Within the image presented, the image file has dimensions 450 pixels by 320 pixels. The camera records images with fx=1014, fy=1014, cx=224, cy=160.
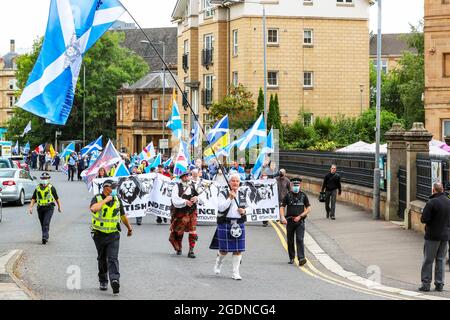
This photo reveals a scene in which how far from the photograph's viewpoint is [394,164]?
95.7 feet

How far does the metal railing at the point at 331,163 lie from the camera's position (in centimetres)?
3456

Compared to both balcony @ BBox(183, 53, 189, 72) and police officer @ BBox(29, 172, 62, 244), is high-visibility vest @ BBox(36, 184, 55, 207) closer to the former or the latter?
police officer @ BBox(29, 172, 62, 244)

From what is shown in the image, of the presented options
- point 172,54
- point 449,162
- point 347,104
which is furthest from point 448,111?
point 172,54

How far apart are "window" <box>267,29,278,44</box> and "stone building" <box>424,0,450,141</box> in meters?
15.4

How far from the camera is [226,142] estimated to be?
37219 millimetres

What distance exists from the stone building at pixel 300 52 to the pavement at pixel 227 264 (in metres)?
35.5

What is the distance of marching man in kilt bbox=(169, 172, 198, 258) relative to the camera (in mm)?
20297

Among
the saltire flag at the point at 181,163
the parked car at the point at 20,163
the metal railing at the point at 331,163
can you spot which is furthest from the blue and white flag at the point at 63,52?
the parked car at the point at 20,163

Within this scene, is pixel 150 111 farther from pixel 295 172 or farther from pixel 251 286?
pixel 251 286

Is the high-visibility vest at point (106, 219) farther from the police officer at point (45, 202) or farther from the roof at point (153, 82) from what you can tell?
the roof at point (153, 82)

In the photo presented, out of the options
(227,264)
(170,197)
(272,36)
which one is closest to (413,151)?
(170,197)

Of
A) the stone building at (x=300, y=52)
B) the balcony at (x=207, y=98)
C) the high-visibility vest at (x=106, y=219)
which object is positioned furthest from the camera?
the balcony at (x=207, y=98)

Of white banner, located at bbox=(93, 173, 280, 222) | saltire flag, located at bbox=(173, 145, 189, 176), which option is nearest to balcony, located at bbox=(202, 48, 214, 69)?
saltire flag, located at bbox=(173, 145, 189, 176)

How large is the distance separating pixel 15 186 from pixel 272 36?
31130 millimetres
